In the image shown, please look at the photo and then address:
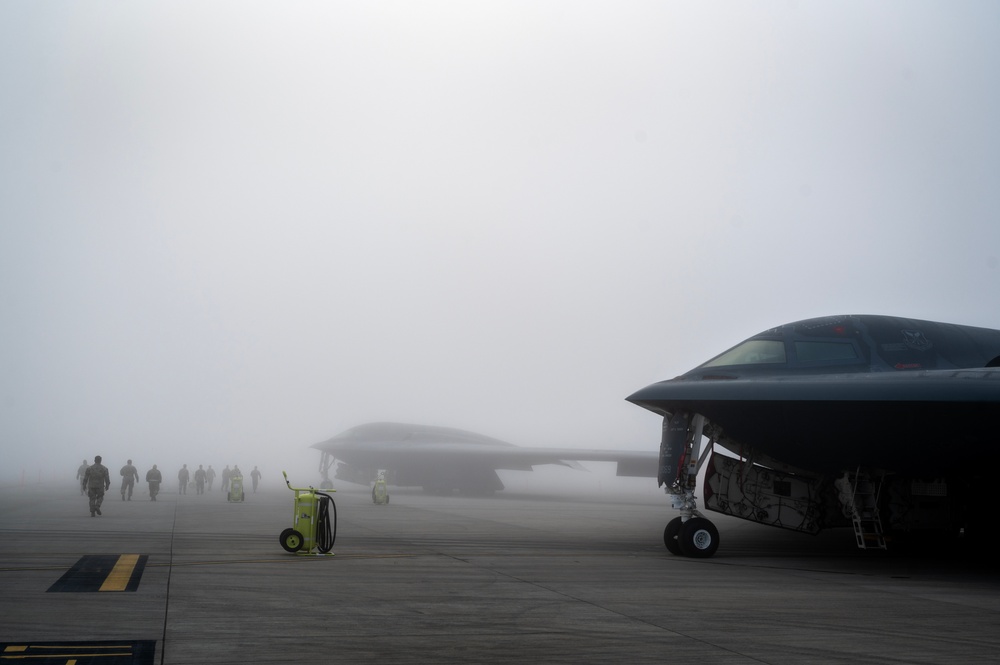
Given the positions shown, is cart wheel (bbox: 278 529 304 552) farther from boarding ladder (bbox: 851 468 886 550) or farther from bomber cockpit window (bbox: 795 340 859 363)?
boarding ladder (bbox: 851 468 886 550)

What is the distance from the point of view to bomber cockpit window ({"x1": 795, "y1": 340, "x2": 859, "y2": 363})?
12.6 meters

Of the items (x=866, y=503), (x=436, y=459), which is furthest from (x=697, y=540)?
(x=436, y=459)

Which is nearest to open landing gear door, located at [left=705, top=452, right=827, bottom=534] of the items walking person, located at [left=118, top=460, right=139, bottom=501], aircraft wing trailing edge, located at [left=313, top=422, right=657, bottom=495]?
aircraft wing trailing edge, located at [left=313, top=422, right=657, bottom=495]

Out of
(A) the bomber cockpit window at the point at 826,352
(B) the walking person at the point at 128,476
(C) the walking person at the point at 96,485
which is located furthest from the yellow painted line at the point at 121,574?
(B) the walking person at the point at 128,476

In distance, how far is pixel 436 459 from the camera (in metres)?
36.6

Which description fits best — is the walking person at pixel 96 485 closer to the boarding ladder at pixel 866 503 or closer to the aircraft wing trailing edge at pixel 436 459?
the boarding ladder at pixel 866 503

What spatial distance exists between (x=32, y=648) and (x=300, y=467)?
106 m

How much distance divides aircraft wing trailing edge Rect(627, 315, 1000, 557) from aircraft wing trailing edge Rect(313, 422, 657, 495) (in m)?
20.5

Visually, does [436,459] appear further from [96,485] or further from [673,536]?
[673,536]

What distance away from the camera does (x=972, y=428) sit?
11.3m

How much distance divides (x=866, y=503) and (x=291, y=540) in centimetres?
872

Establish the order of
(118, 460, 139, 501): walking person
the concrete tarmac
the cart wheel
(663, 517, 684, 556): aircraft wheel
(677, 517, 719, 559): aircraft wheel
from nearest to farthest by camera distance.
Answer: the concrete tarmac
the cart wheel
(677, 517, 719, 559): aircraft wheel
(663, 517, 684, 556): aircraft wheel
(118, 460, 139, 501): walking person

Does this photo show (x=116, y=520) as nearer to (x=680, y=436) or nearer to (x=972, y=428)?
(x=680, y=436)

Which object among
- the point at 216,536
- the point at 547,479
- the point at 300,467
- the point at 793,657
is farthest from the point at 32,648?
the point at 300,467
